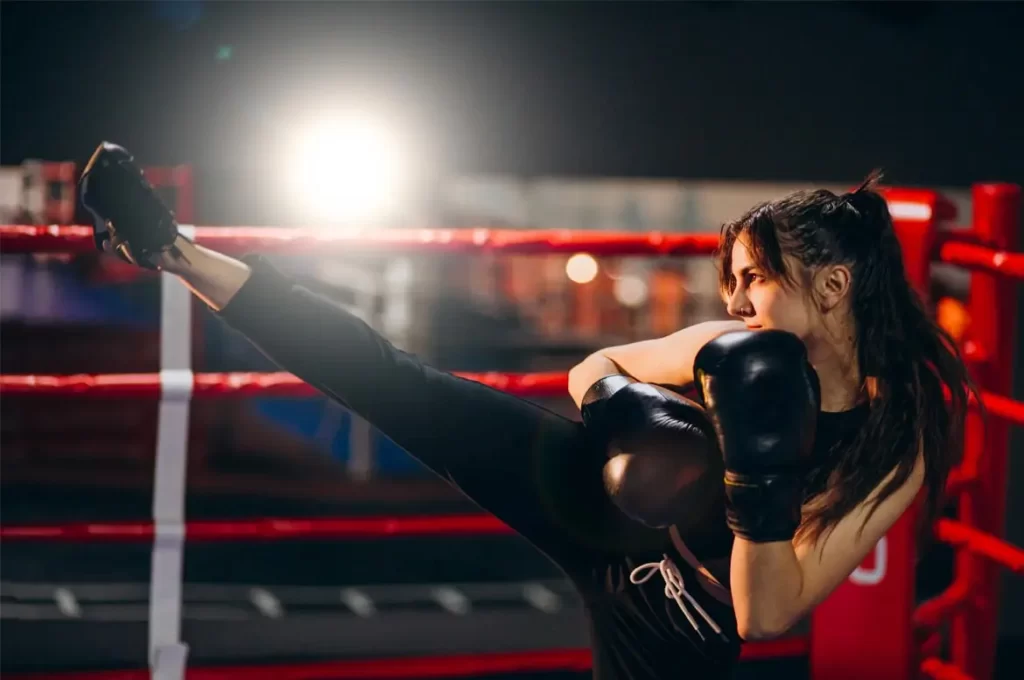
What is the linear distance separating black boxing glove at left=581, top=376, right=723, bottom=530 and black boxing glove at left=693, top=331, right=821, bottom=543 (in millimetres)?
51

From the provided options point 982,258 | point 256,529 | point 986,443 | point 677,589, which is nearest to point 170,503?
point 256,529

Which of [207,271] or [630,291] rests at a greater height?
[207,271]

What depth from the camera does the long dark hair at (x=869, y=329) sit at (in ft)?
3.59

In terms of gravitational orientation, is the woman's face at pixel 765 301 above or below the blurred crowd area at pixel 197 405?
above

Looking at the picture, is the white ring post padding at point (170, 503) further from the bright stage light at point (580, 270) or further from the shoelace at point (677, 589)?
the bright stage light at point (580, 270)

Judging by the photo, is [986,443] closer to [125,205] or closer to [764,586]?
[764,586]

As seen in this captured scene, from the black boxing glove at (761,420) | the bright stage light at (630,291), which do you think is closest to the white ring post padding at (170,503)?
the black boxing glove at (761,420)

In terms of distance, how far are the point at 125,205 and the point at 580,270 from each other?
20.7 feet

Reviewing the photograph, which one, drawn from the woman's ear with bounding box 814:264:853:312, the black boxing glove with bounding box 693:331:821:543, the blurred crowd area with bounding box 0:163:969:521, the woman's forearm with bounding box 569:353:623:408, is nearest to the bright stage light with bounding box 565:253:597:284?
the blurred crowd area with bounding box 0:163:969:521

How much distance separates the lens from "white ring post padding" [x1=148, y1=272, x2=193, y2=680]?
4.93 ft

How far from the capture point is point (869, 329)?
Answer: 3.67 feet

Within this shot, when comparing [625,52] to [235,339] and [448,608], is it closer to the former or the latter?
[448,608]

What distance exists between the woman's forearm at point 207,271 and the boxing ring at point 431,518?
23 centimetres

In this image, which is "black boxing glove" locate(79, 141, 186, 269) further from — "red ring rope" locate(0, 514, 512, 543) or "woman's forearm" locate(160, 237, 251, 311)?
"red ring rope" locate(0, 514, 512, 543)
